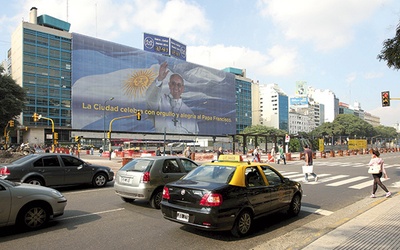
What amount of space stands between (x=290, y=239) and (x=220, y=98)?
112576mm

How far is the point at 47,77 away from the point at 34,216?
7671 cm

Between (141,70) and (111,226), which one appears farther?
(141,70)

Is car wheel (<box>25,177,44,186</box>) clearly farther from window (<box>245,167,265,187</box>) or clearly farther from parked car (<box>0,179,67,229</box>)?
window (<box>245,167,265,187</box>)

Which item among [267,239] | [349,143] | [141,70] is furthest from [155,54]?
[267,239]

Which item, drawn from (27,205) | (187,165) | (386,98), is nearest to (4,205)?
(27,205)

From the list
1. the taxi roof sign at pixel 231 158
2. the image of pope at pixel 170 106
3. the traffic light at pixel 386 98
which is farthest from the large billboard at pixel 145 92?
the taxi roof sign at pixel 231 158

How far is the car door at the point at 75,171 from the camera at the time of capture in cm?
1149

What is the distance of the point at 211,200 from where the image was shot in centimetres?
563

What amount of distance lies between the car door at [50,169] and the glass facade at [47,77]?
67.2 meters

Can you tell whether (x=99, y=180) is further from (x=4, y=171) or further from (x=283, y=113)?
(x=283, y=113)

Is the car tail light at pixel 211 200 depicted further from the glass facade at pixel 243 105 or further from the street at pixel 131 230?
the glass facade at pixel 243 105

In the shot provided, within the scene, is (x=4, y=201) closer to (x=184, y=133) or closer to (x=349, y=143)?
(x=349, y=143)

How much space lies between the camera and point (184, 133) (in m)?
107

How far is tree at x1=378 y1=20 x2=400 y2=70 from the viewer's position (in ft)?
39.4
